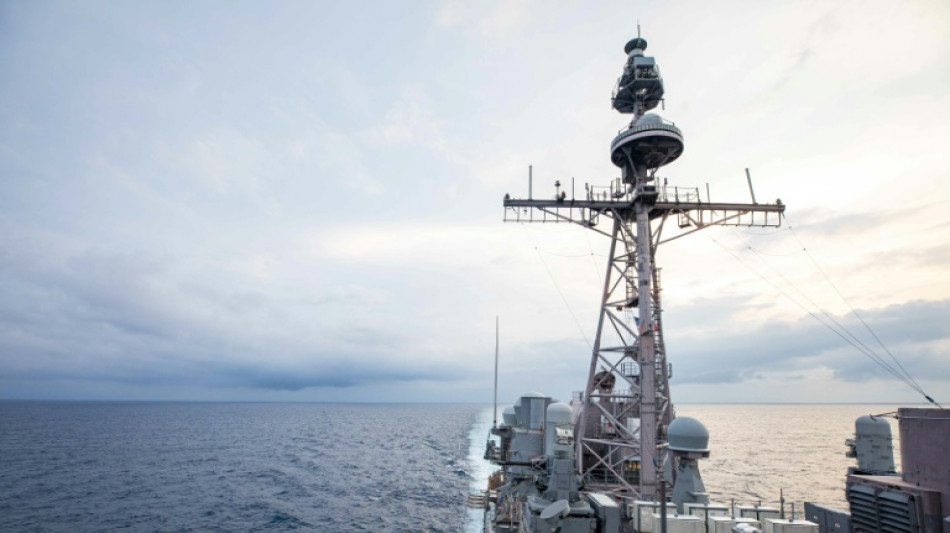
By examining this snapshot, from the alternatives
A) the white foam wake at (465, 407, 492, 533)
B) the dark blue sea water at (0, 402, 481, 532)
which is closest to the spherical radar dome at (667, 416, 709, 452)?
the white foam wake at (465, 407, 492, 533)

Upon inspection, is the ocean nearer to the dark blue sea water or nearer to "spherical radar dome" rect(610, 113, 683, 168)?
the dark blue sea water

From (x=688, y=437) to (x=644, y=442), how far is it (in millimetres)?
6362

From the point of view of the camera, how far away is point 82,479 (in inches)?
2179

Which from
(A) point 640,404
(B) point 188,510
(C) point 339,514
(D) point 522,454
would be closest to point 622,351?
(A) point 640,404

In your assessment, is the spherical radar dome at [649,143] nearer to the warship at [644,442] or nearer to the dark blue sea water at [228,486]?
the warship at [644,442]

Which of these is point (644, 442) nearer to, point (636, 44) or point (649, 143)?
point (649, 143)

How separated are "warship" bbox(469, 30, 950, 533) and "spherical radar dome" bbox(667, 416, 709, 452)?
4cm

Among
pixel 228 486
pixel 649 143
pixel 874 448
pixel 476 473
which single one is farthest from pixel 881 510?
pixel 228 486

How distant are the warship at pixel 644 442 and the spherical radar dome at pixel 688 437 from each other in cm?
4

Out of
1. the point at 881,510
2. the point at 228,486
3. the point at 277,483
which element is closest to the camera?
the point at 881,510

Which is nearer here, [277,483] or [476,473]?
[277,483]

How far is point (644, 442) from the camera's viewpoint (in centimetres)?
2098

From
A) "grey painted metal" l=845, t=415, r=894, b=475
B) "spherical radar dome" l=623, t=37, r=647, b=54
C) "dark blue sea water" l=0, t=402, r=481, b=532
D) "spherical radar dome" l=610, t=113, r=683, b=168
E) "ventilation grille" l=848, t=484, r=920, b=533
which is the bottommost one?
"dark blue sea water" l=0, t=402, r=481, b=532

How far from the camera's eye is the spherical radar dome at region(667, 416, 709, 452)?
15.1 meters
